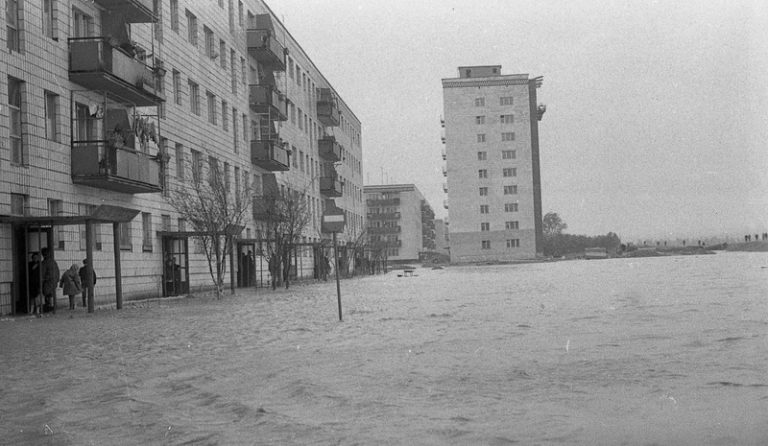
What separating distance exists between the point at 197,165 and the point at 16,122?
13.6m

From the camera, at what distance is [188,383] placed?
9352 mm

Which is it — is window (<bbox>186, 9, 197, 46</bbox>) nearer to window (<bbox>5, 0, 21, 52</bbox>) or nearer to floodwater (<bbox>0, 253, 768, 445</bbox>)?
window (<bbox>5, 0, 21, 52</bbox>)

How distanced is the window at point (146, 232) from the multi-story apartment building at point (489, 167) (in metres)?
83.9

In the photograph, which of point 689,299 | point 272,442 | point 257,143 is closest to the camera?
point 272,442

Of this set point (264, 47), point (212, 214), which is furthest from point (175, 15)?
point (264, 47)

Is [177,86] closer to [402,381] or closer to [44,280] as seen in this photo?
[44,280]

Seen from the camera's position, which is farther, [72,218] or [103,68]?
[103,68]

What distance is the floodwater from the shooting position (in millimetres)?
6555

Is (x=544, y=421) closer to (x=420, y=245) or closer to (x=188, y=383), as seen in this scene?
(x=188, y=383)

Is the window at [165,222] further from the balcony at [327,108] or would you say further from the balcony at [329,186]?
the balcony at [327,108]

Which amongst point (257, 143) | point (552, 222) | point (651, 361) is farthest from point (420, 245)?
point (651, 361)

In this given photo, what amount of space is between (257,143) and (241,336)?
32.5m

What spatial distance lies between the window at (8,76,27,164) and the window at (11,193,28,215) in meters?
0.86

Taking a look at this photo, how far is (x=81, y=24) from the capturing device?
28.1 m
